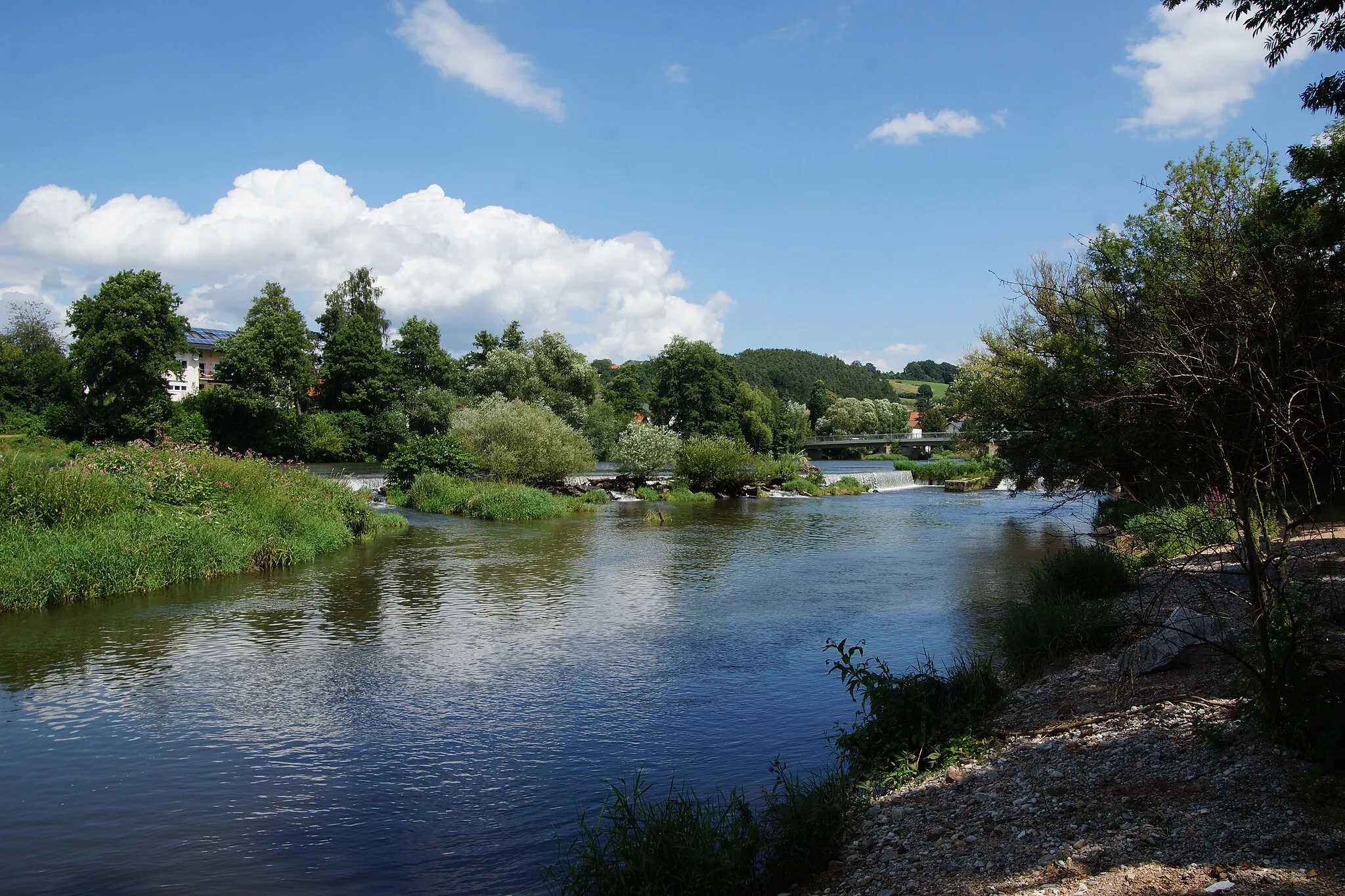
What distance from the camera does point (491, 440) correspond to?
38.2m

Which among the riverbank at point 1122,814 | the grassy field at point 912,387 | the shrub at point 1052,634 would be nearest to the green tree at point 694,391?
the shrub at point 1052,634

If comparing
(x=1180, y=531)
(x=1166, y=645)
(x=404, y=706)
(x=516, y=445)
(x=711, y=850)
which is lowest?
(x=404, y=706)

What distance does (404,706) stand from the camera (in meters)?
10.4

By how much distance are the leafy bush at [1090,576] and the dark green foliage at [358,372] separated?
57.4 m

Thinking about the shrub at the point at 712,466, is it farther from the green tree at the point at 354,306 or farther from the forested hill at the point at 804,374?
the forested hill at the point at 804,374

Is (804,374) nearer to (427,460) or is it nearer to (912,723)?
(427,460)

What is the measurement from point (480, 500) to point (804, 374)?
11820cm

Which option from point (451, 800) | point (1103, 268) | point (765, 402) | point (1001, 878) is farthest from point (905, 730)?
point (765, 402)

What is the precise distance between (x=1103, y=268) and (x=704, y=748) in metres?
18.6

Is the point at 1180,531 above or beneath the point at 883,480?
above

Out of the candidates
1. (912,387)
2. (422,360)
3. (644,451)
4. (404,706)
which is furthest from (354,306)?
(912,387)

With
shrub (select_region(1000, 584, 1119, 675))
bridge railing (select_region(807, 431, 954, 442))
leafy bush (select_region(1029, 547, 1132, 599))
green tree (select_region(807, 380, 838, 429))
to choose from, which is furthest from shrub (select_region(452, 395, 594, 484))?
green tree (select_region(807, 380, 838, 429))

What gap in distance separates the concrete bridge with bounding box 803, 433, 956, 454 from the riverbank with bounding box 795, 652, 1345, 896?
81372 mm

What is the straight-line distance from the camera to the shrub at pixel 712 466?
145 feet
